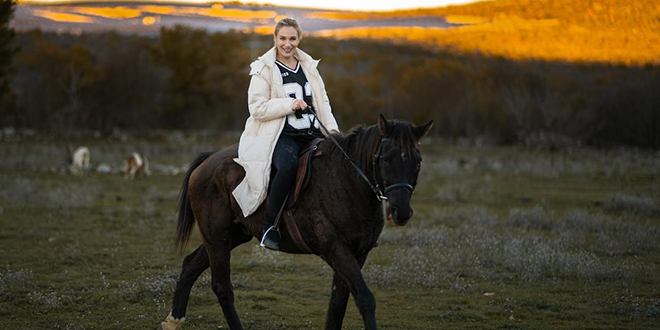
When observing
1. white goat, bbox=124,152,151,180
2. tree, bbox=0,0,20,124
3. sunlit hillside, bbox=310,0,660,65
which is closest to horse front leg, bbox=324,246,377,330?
tree, bbox=0,0,20,124

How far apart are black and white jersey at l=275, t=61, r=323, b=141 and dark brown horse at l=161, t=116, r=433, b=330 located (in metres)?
0.32

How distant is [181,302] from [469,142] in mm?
43162

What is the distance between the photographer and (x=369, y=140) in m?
4.86

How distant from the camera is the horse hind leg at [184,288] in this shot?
6125 millimetres

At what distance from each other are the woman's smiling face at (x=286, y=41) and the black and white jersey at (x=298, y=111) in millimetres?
115

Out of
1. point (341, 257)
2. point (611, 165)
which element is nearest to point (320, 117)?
point (341, 257)

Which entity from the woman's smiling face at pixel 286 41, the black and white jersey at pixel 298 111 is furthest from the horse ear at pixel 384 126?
the woman's smiling face at pixel 286 41

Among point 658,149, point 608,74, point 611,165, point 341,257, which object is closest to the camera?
point 341,257

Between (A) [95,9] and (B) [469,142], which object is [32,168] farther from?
(B) [469,142]

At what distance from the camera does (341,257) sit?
4.75 meters

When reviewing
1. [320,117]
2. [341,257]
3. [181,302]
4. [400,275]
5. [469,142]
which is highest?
[320,117]

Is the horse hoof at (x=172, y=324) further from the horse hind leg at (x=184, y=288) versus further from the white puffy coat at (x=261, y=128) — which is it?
the white puffy coat at (x=261, y=128)

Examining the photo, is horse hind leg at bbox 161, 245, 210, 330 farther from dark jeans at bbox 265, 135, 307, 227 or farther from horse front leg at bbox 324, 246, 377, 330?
horse front leg at bbox 324, 246, 377, 330

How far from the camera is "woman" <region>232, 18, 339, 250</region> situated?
17.3 feet
